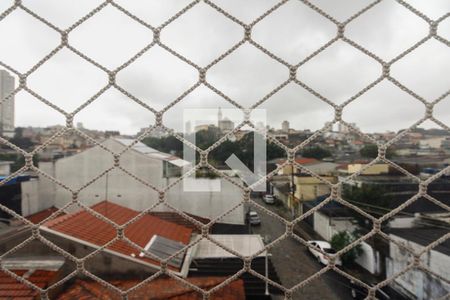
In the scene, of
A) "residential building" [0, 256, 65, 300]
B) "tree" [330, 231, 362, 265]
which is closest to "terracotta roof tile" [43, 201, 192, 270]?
"residential building" [0, 256, 65, 300]

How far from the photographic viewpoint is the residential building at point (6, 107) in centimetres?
80

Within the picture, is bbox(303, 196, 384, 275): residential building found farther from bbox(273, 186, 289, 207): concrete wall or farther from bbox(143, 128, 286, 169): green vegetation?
bbox(143, 128, 286, 169): green vegetation

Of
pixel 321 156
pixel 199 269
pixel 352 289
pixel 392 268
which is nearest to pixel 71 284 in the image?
pixel 321 156

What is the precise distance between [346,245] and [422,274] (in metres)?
0.93

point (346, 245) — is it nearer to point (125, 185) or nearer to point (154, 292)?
point (154, 292)

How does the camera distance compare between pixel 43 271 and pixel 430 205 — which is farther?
pixel 430 205

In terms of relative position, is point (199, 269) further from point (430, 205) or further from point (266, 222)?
point (430, 205)

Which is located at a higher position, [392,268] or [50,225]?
[50,225]

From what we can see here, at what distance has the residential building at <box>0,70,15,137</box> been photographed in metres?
0.80

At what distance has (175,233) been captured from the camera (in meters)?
3.21

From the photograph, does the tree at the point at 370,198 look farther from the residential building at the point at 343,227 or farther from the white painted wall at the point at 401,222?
the residential building at the point at 343,227

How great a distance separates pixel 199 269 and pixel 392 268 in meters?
1.58

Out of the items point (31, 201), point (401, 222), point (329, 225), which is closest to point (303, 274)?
point (329, 225)

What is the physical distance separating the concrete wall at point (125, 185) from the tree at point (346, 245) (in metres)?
1.14
